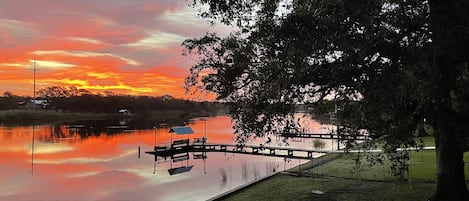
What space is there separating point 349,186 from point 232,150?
95.7 ft

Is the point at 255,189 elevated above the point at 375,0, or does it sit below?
below

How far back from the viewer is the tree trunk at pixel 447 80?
Result: 6.62 m

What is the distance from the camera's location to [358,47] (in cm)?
692

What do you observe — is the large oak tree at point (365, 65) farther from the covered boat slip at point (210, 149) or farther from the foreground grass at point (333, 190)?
the covered boat slip at point (210, 149)

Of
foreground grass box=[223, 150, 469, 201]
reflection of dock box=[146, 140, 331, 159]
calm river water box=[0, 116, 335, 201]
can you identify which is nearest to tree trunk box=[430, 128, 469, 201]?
foreground grass box=[223, 150, 469, 201]

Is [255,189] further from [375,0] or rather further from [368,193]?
[375,0]

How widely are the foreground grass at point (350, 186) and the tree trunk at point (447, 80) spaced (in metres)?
1.52

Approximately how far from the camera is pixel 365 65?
24.3ft

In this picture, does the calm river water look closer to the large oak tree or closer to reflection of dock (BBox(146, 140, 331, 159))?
reflection of dock (BBox(146, 140, 331, 159))

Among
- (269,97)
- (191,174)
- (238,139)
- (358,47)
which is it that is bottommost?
(191,174)

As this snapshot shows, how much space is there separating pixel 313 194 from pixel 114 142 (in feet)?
151

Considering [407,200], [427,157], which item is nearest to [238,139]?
[407,200]

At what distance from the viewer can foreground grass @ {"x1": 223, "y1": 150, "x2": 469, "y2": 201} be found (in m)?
13.3

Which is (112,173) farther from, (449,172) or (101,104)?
(101,104)
